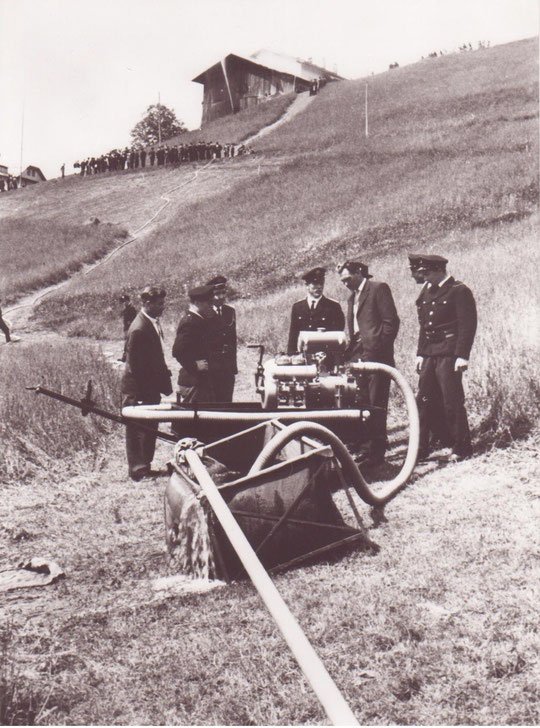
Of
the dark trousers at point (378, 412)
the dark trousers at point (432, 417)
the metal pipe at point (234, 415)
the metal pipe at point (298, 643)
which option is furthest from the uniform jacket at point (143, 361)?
the metal pipe at point (298, 643)

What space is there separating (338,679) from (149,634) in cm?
113

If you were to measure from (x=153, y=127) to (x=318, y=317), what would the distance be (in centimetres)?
7115

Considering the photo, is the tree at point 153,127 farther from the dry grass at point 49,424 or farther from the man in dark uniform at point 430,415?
the man in dark uniform at point 430,415

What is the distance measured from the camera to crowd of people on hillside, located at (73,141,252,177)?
48094 millimetres

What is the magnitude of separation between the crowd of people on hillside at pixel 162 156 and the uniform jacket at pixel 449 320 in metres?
41.2

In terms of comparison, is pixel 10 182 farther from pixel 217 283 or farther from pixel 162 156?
pixel 217 283

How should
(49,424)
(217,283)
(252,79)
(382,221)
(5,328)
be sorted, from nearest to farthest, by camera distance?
1. (217,283)
2. (49,424)
3. (5,328)
4. (382,221)
5. (252,79)

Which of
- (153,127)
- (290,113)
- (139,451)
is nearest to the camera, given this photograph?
(139,451)

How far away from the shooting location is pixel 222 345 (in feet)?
25.3

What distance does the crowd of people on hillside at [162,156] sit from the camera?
48.1 metres

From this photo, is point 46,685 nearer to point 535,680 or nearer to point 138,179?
point 535,680

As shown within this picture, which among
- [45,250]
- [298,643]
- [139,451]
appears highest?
[45,250]

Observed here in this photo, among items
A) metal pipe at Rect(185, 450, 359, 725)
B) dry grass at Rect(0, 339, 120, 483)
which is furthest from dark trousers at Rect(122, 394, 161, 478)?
metal pipe at Rect(185, 450, 359, 725)

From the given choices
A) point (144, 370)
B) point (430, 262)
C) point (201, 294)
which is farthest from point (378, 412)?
point (144, 370)
